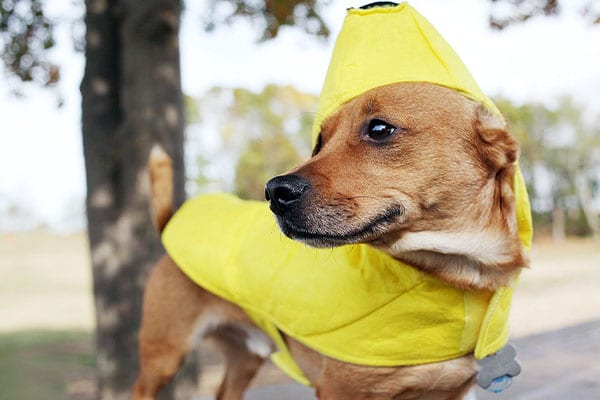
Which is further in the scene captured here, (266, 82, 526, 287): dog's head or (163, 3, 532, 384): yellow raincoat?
(163, 3, 532, 384): yellow raincoat

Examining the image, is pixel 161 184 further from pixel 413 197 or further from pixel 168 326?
pixel 413 197

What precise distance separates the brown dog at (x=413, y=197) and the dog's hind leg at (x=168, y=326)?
0.87m

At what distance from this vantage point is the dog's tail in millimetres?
3439

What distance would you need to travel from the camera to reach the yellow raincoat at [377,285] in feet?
7.38

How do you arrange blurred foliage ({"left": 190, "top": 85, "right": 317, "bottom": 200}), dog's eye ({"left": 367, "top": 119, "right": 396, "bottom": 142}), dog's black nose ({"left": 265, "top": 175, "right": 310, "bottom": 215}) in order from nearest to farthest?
dog's black nose ({"left": 265, "top": 175, "right": 310, "bottom": 215}), dog's eye ({"left": 367, "top": 119, "right": 396, "bottom": 142}), blurred foliage ({"left": 190, "top": 85, "right": 317, "bottom": 200})

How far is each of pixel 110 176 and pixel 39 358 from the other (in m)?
Answer: 3.73

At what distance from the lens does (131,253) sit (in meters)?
4.65

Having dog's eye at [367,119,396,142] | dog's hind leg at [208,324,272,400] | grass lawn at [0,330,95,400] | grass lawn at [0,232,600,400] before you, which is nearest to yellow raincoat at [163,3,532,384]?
dog's eye at [367,119,396,142]

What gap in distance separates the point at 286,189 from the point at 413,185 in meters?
0.40

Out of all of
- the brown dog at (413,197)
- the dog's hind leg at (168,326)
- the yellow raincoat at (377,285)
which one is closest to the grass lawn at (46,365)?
the dog's hind leg at (168,326)

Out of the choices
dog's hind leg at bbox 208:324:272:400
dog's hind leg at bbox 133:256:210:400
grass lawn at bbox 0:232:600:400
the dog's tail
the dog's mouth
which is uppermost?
the dog's mouth

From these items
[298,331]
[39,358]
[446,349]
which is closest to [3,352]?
[39,358]

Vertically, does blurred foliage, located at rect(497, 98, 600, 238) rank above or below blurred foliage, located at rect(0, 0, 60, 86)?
below

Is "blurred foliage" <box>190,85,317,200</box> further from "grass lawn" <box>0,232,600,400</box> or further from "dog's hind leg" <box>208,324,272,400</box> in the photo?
"dog's hind leg" <box>208,324,272,400</box>
